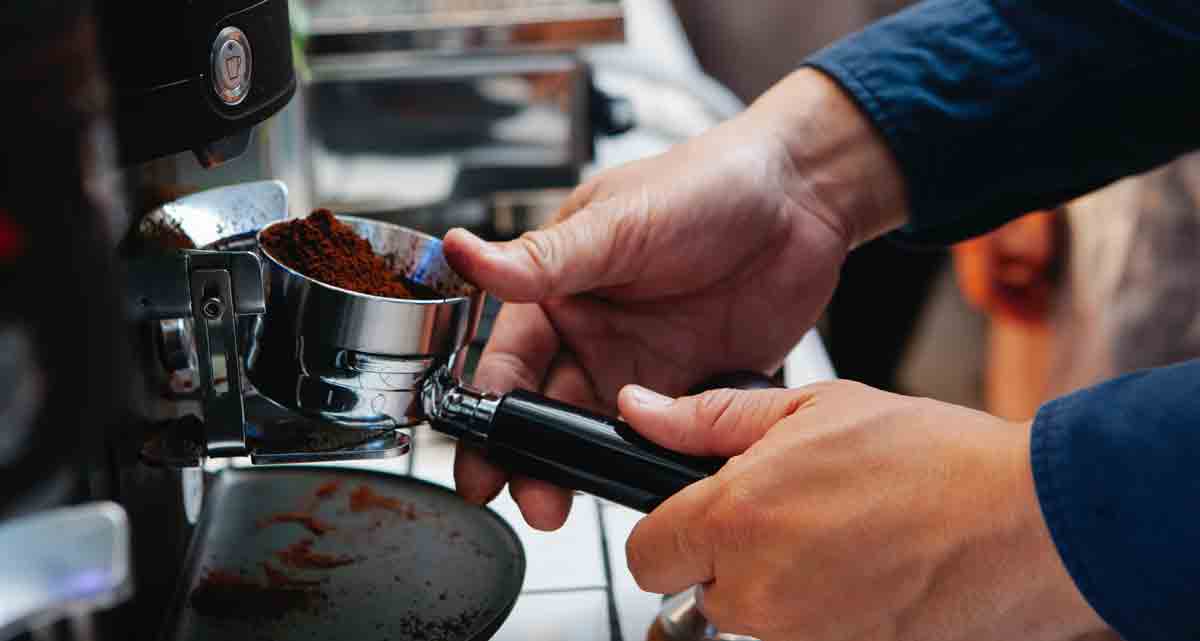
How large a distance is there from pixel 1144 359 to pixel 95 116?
1.40 m

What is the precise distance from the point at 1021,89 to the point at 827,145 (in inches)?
5.4

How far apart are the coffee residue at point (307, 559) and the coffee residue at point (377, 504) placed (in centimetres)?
5

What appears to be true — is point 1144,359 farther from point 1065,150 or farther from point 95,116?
point 95,116

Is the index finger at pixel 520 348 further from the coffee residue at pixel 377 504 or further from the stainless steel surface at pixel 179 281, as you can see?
the stainless steel surface at pixel 179 281

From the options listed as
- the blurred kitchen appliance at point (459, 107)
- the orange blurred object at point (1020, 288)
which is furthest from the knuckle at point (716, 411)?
the orange blurred object at point (1020, 288)

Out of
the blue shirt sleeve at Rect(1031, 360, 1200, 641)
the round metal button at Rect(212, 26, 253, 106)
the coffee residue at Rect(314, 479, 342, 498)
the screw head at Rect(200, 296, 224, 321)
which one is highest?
the round metal button at Rect(212, 26, 253, 106)

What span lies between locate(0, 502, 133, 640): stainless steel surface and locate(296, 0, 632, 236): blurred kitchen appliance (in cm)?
91

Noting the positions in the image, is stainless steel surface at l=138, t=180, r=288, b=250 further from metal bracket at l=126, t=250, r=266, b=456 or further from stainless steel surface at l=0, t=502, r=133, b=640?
stainless steel surface at l=0, t=502, r=133, b=640

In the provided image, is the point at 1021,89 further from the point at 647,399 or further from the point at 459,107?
the point at 459,107

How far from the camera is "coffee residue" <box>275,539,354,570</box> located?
58 cm

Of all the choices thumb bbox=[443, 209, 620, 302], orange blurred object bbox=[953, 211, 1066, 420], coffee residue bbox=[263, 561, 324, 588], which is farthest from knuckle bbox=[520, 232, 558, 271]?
orange blurred object bbox=[953, 211, 1066, 420]

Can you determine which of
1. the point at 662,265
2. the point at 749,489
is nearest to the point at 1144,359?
the point at 662,265

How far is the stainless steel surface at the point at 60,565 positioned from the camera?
29 cm

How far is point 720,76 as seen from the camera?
260 centimetres
